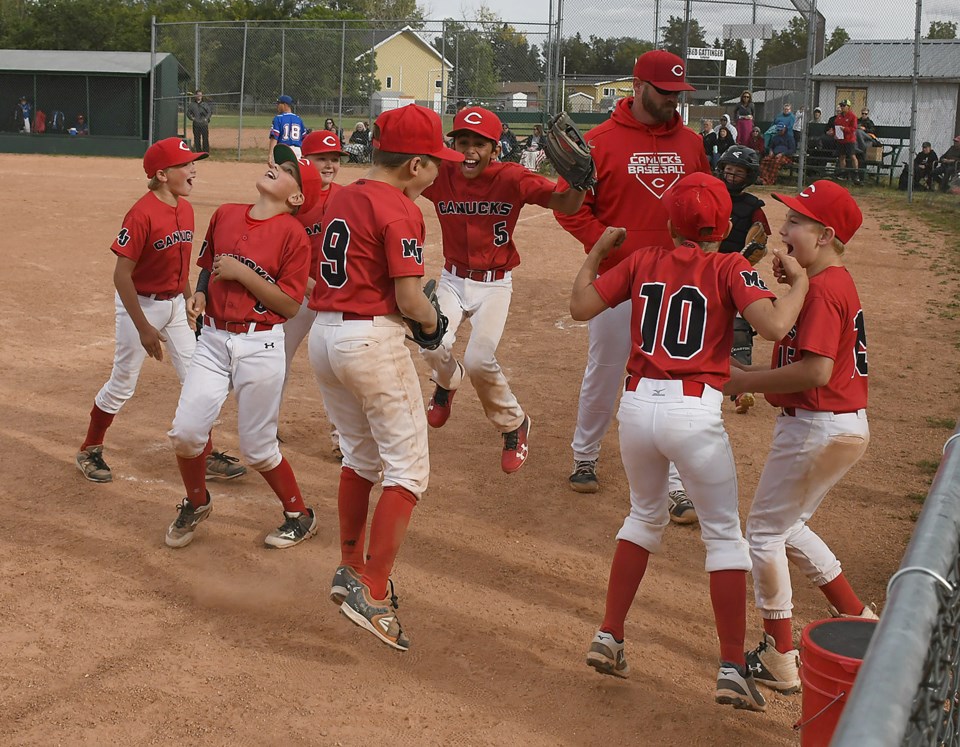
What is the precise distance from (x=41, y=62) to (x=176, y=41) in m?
3.96

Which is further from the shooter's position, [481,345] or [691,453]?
[481,345]

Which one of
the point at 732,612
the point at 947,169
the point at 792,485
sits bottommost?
the point at 732,612

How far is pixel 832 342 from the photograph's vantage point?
387cm

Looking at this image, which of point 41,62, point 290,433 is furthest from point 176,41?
point 290,433

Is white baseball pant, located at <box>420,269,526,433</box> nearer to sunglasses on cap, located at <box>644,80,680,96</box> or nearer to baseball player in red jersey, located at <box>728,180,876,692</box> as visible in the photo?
sunglasses on cap, located at <box>644,80,680,96</box>

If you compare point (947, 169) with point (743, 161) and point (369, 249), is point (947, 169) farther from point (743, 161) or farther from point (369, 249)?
point (369, 249)

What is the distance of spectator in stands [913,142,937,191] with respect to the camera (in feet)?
73.3

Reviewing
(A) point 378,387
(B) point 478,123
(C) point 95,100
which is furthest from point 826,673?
(C) point 95,100

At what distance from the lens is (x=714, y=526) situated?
12.8 feet

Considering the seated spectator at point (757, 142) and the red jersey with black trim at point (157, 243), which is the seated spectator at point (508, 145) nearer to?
the seated spectator at point (757, 142)

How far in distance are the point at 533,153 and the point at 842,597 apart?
21253mm

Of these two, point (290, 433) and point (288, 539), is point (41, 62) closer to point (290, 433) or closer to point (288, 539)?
point (290, 433)

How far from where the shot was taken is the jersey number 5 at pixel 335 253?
4.23 meters

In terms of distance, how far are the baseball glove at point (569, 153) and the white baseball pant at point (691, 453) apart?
1.76 meters
